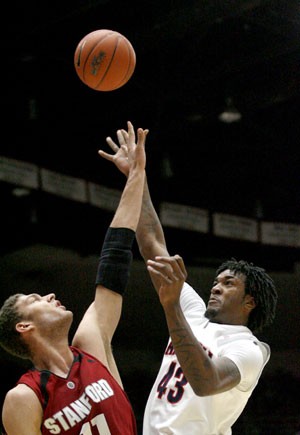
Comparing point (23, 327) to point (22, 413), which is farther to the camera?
Answer: point (23, 327)

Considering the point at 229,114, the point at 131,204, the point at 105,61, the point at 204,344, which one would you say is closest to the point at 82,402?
the point at 131,204

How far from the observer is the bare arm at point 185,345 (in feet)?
9.42

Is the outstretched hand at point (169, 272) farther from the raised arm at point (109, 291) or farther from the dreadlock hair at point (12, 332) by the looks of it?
the dreadlock hair at point (12, 332)

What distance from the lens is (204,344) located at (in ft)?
12.8

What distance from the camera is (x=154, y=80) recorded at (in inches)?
424

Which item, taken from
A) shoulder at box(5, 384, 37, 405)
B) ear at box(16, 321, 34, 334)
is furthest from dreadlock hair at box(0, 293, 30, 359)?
shoulder at box(5, 384, 37, 405)

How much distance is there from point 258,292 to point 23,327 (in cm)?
135

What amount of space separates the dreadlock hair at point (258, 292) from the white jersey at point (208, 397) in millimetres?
219

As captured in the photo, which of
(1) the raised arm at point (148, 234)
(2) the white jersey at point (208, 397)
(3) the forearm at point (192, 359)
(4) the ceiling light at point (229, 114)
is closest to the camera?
(3) the forearm at point (192, 359)

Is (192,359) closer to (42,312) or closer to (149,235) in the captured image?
(42,312)

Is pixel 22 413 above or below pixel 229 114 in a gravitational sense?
below

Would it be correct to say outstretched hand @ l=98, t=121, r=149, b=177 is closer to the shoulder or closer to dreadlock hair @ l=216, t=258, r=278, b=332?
dreadlock hair @ l=216, t=258, r=278, b=332

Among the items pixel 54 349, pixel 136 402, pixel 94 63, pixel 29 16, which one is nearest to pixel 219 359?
pixel 54 349

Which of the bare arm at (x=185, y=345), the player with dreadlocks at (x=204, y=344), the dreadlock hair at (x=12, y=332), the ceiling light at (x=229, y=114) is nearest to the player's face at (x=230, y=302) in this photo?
the player with dreadlocks at (x=204, y=344)
